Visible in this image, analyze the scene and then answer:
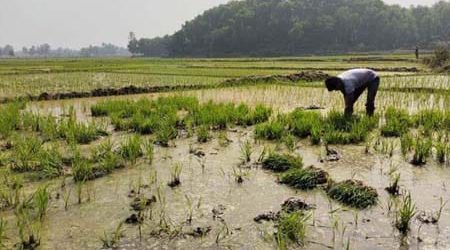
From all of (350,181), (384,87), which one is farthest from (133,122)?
(384,87)

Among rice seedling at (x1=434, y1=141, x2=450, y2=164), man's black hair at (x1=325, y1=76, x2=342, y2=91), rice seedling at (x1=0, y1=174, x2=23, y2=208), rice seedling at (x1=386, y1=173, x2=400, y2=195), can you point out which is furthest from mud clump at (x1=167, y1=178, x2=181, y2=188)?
man's black hair at (x1=325, y1=76, x2=342, y2=91)

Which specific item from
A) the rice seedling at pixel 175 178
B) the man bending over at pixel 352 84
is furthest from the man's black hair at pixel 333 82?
the rice seedling at pixel 175 178

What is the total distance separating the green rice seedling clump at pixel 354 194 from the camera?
354 centimetres

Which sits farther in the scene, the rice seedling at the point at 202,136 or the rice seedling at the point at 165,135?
the rice seedling at the point at 202,136

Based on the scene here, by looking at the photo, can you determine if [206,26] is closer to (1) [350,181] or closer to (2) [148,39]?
(2) [148,39]

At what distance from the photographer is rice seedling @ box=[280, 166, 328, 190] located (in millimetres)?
3994

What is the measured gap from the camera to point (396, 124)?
237 inches

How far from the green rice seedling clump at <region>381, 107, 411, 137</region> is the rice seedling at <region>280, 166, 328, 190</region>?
2.16 metres

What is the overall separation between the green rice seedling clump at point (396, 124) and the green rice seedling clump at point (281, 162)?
194 cm

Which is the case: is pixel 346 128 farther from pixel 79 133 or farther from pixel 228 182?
pixel 79 133

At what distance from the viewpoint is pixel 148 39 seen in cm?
10025

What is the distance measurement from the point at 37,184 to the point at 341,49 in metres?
61.0

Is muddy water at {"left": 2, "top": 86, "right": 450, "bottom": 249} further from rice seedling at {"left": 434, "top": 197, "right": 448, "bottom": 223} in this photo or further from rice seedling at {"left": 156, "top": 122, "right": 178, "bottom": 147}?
rice seedling at {"left": 156, "top": 122, "right": 178, "bottom": 147}

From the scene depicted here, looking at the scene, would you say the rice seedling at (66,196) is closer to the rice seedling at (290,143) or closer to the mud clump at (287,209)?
the mud clump at (287,209)
